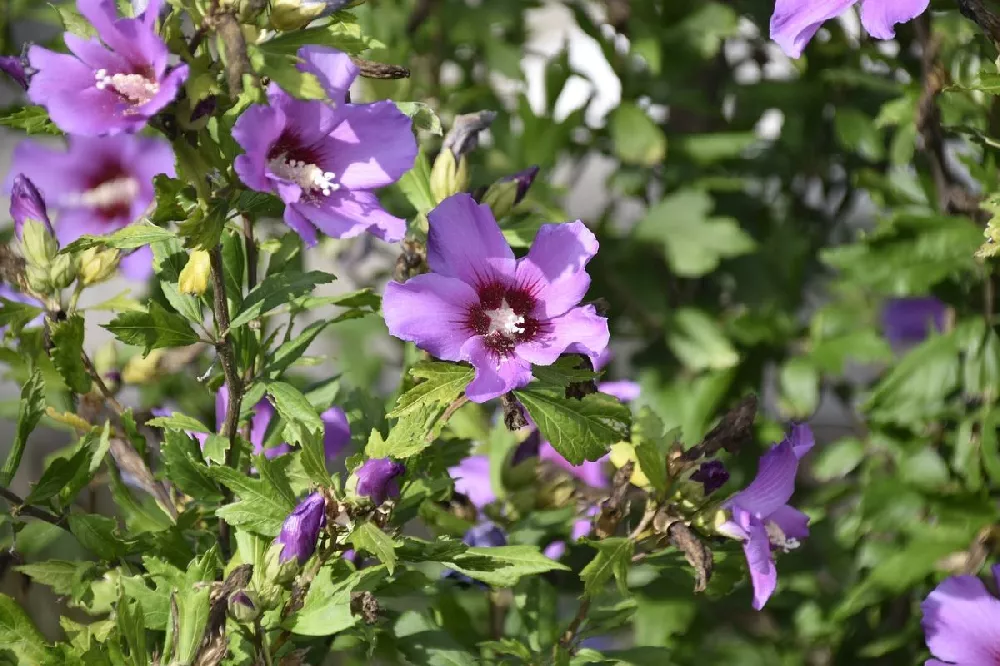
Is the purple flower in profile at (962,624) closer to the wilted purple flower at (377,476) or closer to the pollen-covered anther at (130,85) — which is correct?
the wilted purple flower at (377,476)

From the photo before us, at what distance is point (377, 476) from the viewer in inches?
32.5

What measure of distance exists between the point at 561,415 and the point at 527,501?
0.34 m

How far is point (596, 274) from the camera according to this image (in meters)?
1.76

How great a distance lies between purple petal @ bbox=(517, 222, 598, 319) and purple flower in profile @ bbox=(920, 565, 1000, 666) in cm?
44

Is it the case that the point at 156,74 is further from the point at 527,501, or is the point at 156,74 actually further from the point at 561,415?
the point at 527,501

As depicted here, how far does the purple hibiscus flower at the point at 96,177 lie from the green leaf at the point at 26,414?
36cm

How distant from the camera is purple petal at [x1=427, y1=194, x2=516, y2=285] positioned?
819mm

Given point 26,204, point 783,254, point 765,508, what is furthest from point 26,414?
point 783,254

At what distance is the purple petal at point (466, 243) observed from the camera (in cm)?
82

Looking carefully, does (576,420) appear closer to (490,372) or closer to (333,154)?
(490,372)

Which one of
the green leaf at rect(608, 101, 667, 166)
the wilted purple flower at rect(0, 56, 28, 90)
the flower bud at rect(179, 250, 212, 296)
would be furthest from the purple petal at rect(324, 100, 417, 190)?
the green leaf at rect(608, 101, 667, 166)

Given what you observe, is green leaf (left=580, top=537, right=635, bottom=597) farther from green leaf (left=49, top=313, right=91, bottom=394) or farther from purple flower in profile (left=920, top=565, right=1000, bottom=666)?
green leaf (left=49, top=313, right=91, bottom=394)

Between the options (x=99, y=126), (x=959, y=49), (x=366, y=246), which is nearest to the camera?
(x=99, y=126)

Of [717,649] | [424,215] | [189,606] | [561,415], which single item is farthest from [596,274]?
[189,606]
